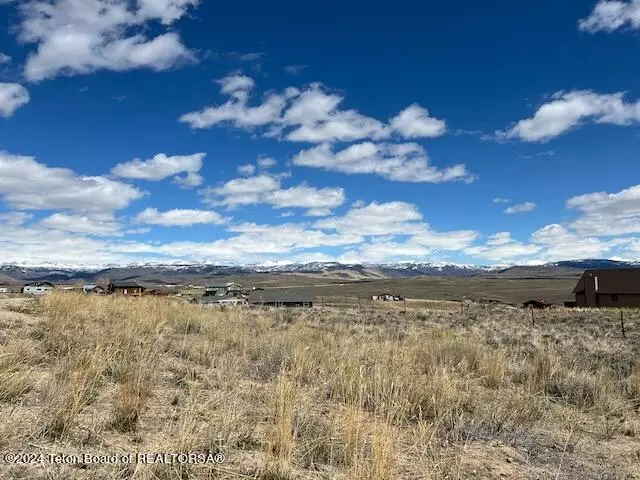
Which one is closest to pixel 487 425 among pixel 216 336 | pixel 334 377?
pixel 334 377

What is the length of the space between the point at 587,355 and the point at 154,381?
12.7 m

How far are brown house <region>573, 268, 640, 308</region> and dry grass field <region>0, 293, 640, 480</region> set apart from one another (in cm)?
6605

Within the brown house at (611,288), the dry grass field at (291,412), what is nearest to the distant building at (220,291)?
the brown house at (611,288)

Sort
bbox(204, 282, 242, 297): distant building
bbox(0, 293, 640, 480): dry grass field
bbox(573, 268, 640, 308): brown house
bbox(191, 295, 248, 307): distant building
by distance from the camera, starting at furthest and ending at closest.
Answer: bbox(204, 282, 242, 297): distant building < bbox(573, 268, 640, 308): brown house < bbox(191, 295, 248, 307): distant building < bbox(0, 293, 640, 480): dry grass field

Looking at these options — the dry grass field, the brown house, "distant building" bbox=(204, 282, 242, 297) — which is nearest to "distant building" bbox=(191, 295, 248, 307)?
the dry grass field

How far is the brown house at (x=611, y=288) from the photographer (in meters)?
65.5

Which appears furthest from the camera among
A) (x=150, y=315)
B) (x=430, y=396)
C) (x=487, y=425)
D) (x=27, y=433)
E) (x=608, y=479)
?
(x=150, y=315)

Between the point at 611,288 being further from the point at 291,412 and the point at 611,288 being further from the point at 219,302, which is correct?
the point at 291,412

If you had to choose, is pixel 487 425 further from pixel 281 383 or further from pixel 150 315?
pixel 150 315

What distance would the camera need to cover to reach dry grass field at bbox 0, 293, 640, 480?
4.04m

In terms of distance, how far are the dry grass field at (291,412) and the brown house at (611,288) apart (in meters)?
66.0

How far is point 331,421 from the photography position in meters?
5.08

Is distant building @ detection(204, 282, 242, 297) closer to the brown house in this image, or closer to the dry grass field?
the brown house

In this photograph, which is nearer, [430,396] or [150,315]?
[430,396]
